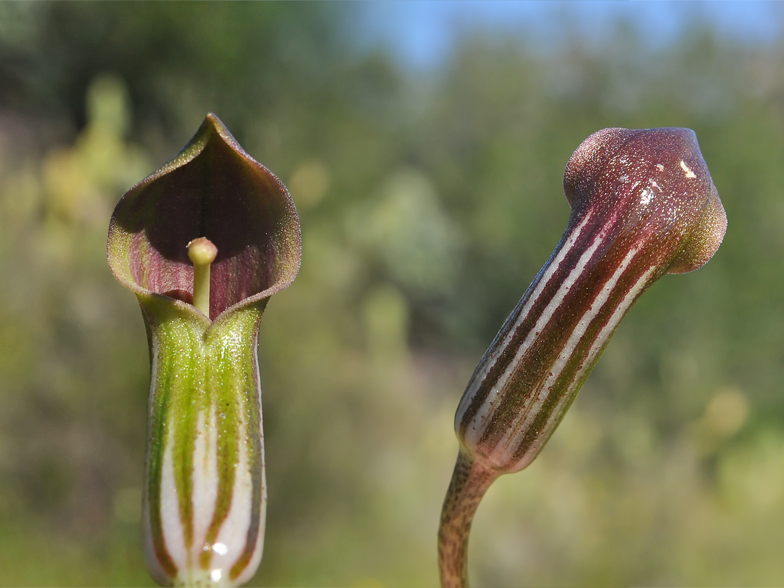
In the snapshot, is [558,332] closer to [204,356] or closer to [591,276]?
[591,276]

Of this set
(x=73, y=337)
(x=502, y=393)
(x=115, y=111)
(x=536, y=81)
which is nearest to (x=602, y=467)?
(x=73, y=337)

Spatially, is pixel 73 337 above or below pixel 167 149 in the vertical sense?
below

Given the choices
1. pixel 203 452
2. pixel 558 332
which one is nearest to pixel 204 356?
pixel 203 452

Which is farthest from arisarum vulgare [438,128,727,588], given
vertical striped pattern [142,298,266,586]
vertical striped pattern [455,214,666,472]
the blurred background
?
the blurred background

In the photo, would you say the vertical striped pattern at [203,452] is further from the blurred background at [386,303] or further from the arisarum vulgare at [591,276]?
the blurred background at [386,303]

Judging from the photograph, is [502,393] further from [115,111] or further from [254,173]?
[115,111]

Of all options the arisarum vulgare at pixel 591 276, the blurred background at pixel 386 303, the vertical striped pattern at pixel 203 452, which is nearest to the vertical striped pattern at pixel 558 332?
the arisarum vulgare at pixel 591 276
